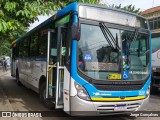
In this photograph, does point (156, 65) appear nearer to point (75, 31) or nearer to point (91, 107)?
point (91, 107)

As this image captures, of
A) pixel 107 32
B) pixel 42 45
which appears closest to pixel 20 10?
pixel 42 45

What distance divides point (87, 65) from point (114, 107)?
4.04 ft

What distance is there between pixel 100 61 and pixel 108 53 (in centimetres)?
32

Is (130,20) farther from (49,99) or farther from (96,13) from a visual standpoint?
(49,99)

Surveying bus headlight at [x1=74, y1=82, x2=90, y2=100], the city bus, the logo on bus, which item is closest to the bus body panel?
the city bus

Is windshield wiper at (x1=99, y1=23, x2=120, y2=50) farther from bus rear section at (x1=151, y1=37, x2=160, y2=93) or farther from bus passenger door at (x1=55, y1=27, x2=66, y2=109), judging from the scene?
bus rear section at (x1=151, y1=37, x2=160, y2=93)

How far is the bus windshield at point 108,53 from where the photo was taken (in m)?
6.11

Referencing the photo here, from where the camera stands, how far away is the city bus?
5988 mm

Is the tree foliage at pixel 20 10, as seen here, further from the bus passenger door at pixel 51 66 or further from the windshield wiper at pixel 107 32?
the windshield wiper at pixel 107 32

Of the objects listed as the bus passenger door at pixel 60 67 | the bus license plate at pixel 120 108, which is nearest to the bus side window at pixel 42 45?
the bus passenger door at pixel 60 67

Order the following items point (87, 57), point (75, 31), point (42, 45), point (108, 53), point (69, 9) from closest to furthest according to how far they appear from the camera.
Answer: point (75, 31) → point (87, 57) → point (108, 53) → point (69, 9) → point (42, 45)

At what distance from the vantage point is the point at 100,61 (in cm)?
620

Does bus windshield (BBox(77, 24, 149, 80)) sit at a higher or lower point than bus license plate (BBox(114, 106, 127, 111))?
higher

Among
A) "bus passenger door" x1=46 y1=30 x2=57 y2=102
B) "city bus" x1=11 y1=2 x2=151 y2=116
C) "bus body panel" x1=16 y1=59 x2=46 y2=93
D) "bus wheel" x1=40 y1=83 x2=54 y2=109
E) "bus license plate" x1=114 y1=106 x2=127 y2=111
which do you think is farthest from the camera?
"bus body panel" x1=16 y1=59 x2=46 y2=93
